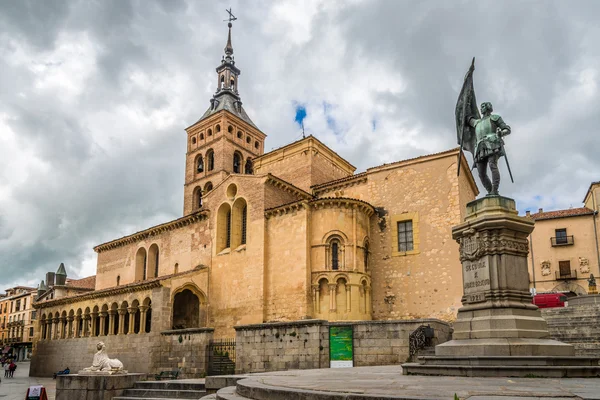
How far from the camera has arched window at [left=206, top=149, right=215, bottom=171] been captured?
50209 mm

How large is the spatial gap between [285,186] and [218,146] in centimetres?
2078

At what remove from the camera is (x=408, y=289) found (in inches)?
1019

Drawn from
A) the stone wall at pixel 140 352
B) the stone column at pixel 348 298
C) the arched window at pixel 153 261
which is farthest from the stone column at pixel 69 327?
the stone column at pixel 348 298

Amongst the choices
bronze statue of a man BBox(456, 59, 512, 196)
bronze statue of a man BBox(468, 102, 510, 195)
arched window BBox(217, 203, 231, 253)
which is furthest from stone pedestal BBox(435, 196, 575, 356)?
arched window BBox(217, 203, 231, 253)

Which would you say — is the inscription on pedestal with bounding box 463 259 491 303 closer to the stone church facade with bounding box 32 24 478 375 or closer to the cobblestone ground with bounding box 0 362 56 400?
the stone church facade with bounding box 32 24 478 375

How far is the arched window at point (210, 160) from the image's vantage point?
165 feet

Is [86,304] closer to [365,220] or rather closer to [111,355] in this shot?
[111,355]

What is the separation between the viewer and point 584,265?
4006cm

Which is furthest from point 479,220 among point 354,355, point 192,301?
point 192,301

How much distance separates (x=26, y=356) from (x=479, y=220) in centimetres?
7996

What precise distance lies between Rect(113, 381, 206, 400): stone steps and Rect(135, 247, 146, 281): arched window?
24.3 meters

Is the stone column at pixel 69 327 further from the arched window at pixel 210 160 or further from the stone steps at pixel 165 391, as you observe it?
the stone steps at pixel 165 391

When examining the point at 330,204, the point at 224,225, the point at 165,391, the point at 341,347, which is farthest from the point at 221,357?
the point at 224,225

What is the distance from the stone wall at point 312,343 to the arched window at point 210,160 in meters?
32.3
